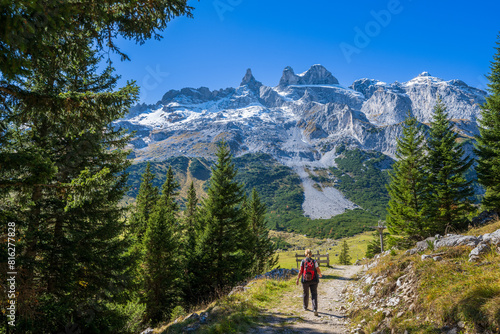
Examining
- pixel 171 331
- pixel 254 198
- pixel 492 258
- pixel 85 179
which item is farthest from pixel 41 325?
pixel 254 198

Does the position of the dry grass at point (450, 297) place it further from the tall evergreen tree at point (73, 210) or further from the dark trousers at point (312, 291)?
the tall evergreen tree at point (73, 210)

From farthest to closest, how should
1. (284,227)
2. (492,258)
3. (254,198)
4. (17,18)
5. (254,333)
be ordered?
(284,227), (254,198), (254,333), (492,258), (17,18)

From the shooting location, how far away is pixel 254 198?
36.5m

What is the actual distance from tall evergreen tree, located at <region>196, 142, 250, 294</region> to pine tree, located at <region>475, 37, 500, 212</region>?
1893 centimetres

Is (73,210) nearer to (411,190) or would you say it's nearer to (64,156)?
(64,156)

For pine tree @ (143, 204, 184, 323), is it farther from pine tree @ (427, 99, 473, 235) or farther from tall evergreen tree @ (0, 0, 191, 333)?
pine tree @ (427, 99, 473, 235)

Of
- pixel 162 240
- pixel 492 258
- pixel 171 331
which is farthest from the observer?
pixel 162 240

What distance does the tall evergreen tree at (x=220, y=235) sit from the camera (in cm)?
1962

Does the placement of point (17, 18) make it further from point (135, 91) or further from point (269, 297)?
point (269, 297)

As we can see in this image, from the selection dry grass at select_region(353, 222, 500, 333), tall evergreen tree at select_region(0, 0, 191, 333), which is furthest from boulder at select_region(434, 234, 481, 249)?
tall evergreen tree at select_region(0, 0, 191, 333)

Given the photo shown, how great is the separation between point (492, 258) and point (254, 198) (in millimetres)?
31721

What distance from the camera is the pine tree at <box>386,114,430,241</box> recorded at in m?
18.1

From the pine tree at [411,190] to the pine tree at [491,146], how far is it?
373 centimetres

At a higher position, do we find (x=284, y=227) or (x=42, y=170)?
(x=42, y=170)
